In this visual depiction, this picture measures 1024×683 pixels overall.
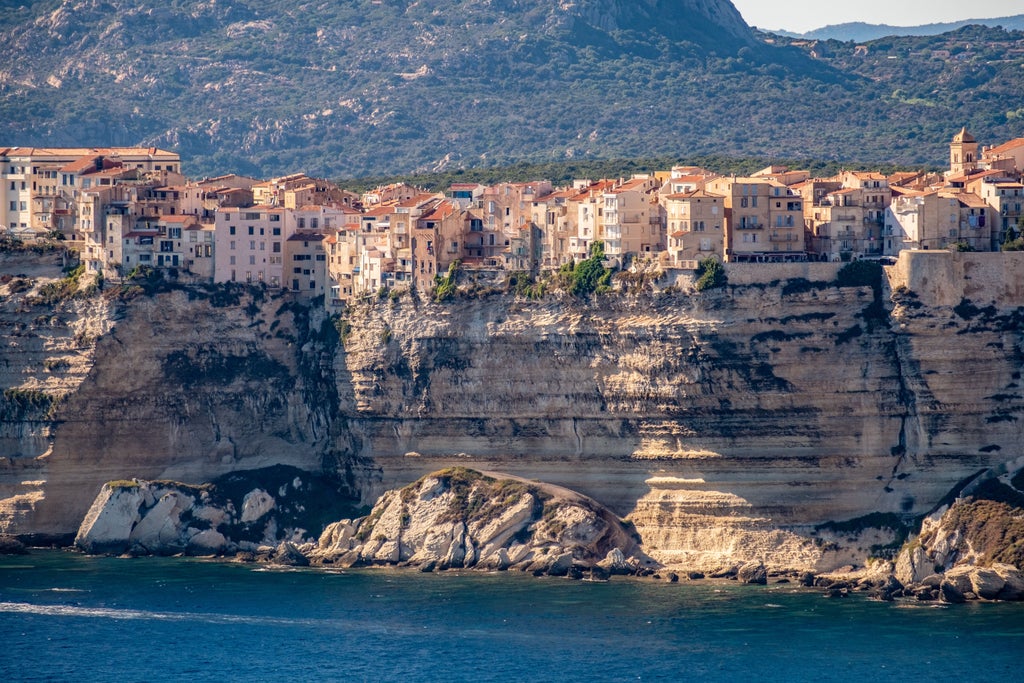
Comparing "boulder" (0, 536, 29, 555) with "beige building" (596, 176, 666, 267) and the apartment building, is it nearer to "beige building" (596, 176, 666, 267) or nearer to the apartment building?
the apartment building

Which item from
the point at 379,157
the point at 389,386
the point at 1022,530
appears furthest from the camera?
the point at 379,157

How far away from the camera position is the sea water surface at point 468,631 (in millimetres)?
70312

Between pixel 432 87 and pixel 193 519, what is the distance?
265 ft

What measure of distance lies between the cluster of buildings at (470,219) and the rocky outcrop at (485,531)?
7.58m

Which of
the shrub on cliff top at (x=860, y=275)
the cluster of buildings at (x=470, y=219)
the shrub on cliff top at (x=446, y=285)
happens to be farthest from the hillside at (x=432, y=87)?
the shrub on cliff top at (x=860, y=275)

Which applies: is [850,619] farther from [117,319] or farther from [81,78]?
[81,78]

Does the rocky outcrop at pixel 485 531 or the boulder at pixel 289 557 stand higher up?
the rocky outcrop at pixel 485 531

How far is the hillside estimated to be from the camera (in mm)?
153750

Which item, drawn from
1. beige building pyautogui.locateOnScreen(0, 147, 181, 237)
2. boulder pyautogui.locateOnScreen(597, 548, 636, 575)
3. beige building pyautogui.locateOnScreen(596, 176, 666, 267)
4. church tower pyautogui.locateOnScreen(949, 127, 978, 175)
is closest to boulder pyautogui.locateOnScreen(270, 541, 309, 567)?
boulder pyautogui.locateOnScreen(597, 548, 636, 575)

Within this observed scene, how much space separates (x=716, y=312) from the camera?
79.6 m

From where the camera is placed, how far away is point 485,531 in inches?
3211

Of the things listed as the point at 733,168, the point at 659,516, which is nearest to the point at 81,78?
the point at 733,168

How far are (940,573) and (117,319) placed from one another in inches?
1146

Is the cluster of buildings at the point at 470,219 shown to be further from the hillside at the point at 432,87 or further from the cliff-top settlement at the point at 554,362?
the hillside at the point at 432,87
